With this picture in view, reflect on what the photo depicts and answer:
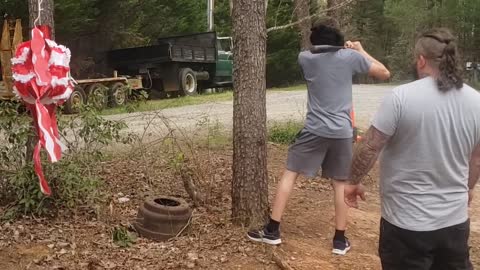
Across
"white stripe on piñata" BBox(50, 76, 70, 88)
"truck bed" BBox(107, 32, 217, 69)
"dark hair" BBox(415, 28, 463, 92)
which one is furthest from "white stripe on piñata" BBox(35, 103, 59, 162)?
"truck bed" BBox(107, 32, 217, 69)

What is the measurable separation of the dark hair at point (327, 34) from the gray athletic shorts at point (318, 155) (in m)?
0.68

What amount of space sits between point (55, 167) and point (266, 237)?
1837 millimetres

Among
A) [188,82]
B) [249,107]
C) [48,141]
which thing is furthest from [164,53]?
[48,141]

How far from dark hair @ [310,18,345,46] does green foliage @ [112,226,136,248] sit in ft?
6.71

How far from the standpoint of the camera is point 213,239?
4789 mm

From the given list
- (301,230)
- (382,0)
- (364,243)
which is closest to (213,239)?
(301,230)

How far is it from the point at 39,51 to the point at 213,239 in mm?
1891

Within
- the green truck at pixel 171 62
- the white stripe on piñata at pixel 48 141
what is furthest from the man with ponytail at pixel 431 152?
the green truck at pixel 171 62

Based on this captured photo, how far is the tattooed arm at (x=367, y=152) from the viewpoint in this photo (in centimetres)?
300

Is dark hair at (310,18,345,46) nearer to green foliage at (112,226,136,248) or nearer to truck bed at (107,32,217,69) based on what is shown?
green foliage at (112,226,136,248)

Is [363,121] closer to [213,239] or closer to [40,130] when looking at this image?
[213,239]

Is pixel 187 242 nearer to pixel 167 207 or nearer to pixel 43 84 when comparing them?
pixel 167 207

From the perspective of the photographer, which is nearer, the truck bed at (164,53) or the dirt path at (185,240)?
the dirt path at (185,240)

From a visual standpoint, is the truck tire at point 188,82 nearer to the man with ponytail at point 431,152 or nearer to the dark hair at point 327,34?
the dark hair at point 327,34
